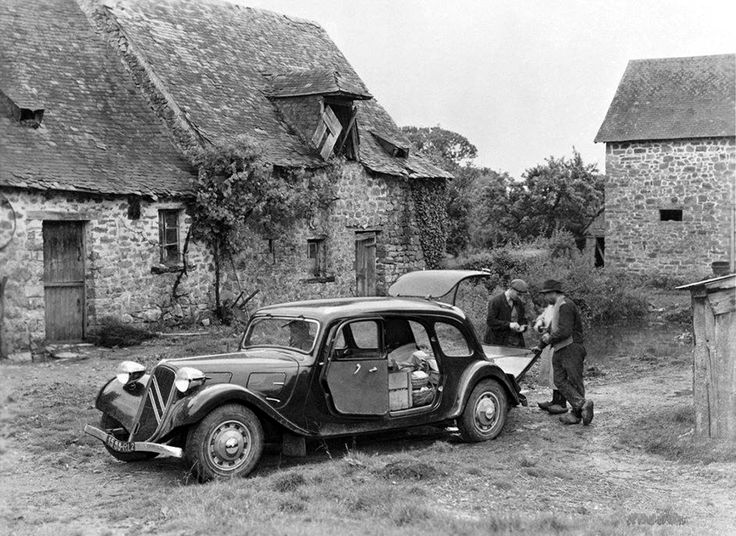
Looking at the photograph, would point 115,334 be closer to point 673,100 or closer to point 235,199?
point 235,199

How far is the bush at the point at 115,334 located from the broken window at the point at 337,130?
682 cm

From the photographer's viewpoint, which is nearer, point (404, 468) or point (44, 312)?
point (404, 468)

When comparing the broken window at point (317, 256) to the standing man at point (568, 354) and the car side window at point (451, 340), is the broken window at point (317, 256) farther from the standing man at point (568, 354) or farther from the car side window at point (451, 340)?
the car side window at point (451, 340)

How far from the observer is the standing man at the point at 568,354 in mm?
10633

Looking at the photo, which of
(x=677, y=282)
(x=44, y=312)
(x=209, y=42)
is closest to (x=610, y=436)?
(x=44, y=312)

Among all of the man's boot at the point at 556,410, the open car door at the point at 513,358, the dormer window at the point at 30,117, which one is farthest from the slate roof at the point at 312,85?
the man's boot at the point at 556,410

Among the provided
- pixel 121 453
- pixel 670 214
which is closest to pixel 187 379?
pixel 121 453

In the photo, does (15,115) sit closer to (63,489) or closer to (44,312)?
(44,312)

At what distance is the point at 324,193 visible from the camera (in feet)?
71.6

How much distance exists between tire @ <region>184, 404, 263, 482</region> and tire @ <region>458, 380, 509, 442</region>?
8.23 feet

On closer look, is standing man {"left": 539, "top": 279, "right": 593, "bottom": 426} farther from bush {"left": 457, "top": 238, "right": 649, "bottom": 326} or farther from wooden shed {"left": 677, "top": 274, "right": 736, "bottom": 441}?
bush {"left": 457, "top": 238, "right": 649, "bottom": 326}

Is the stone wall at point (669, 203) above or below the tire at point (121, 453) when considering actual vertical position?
above

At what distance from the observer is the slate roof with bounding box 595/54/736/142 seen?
31672 millimetres

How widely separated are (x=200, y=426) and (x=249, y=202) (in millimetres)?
11680
